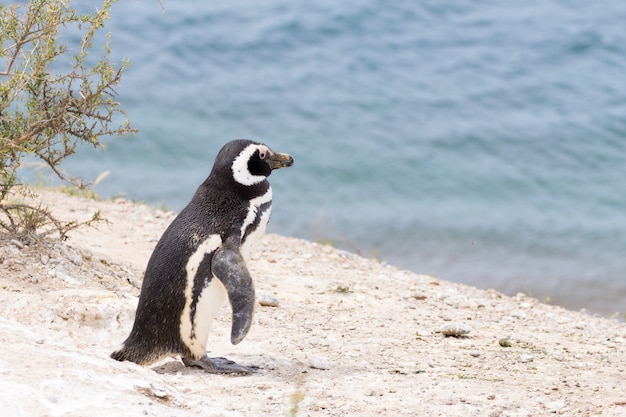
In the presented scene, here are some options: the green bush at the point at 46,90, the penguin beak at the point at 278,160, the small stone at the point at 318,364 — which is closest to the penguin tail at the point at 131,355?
the small stone at the point at 318,364

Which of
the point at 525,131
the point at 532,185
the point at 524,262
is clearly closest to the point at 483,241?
the point at 524,262

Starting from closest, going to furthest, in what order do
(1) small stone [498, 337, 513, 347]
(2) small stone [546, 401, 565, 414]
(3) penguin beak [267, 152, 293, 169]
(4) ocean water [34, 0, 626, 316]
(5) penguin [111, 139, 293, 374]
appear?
(2) small stone [546, 401, 565, 414]
(5) penguin [111, 139, 293, 374]
(3) penguin beak [267, 152, 293, 169]
(1) small stone [498, 337, 513, 347]
(4) ocean water [34, 0, 626, 316]

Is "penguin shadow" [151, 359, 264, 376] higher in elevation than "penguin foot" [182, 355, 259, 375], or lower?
lower

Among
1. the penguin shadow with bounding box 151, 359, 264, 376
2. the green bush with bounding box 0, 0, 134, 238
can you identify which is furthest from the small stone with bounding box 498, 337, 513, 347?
the green bush with bounding box 0, 0, 134, 238

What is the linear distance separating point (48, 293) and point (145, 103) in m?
9.01

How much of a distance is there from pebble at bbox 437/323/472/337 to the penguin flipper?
5.20 ft

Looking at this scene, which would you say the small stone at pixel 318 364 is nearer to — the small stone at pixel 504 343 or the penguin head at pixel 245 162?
the penguin head at pixel 245 162

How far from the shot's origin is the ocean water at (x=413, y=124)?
34.7 ft

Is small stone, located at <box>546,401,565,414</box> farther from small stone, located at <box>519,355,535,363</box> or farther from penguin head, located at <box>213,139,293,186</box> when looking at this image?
penguin head, located at <box>213,139,293,186</box>

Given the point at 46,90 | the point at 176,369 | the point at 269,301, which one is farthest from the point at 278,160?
the point at 46,90

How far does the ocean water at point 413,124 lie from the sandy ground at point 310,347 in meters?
3.00

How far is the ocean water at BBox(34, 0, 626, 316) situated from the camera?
10.6 m

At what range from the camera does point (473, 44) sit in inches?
617

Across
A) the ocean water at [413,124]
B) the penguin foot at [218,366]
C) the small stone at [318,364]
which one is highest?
the ocean water at [413,124]
